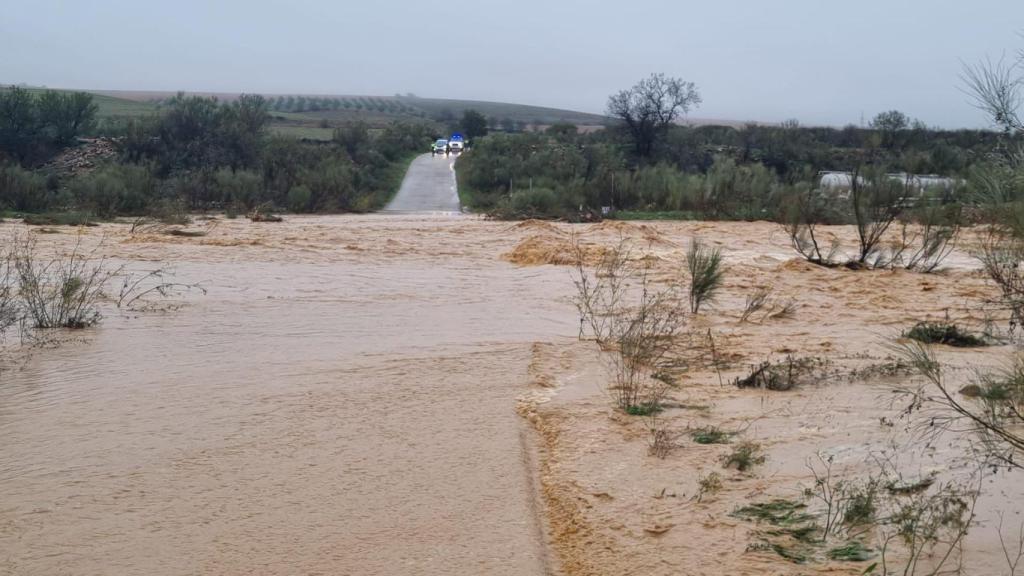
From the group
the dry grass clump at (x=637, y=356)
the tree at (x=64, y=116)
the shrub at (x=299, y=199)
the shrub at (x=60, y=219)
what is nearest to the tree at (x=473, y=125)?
the tree at (x=64, y=116)

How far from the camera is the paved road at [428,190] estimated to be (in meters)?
36.2

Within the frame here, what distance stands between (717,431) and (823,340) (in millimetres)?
4841

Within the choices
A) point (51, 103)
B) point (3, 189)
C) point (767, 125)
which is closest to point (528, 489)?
point (3, 189)

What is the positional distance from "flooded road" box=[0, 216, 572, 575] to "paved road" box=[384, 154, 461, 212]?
70.3 ft

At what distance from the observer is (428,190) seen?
43.0 metres

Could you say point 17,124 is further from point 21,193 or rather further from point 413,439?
point 413,439

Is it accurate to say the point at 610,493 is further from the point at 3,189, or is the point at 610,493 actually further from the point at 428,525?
the point at 3,189

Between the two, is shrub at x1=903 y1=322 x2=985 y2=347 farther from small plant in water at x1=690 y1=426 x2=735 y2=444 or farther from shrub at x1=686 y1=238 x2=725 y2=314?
small plant in water at x1=690 y1=426 x2=735 y2=444

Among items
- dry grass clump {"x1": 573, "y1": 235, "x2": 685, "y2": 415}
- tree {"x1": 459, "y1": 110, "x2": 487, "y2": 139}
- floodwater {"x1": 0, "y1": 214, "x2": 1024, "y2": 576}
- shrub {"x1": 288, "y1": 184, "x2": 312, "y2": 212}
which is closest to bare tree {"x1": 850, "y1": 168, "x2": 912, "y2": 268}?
floodwater {"x1": 0, "y1": 214, "x2": 1024, "y2": 576}

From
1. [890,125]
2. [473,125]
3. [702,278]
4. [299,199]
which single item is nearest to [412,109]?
[473,125]

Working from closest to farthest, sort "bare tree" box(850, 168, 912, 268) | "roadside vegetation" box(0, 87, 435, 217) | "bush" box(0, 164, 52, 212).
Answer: "bare tree" box(850, 168, 912, 268) → "bush" box(0, 164, 52, 212) → "roadside vegetation" box(0, 87, 435, 217)

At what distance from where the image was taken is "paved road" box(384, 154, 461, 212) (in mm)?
36219

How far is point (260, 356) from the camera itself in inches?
433

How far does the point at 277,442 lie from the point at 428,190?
35.6 metres
